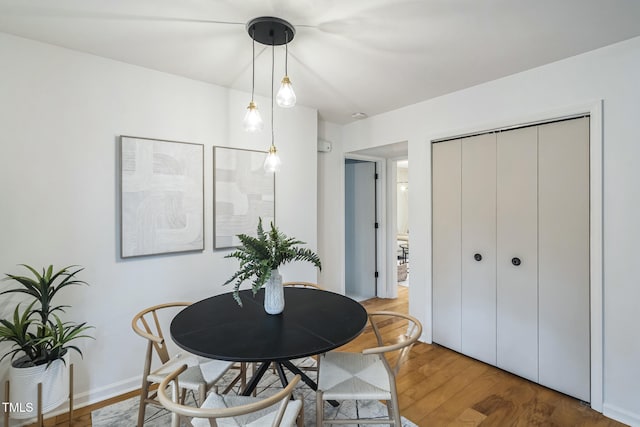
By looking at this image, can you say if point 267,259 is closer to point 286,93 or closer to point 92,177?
point 286,93

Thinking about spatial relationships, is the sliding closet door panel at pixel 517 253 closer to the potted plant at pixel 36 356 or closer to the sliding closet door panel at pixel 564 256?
the sliding closet door panel at pixel 564 256

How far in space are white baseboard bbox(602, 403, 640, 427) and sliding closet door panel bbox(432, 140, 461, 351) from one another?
1084 millimetres

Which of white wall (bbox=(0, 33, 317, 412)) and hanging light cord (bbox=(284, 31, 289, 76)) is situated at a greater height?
hanging light cord (bbox=(284, 31, 289, 76))

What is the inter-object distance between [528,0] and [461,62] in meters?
0.70

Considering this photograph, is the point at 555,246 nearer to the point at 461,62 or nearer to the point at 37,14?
the point at 461,62

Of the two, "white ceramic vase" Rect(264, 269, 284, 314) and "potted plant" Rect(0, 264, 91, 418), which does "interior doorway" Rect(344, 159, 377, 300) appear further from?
"potted plant" Rect(0, 264, 91, 418)

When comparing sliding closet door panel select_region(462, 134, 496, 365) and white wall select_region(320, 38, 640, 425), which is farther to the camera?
sliding closet door panel select_region(462, 134, 496, 365)

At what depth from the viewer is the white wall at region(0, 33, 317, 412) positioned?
1.95m

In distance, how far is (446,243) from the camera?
3033 mm

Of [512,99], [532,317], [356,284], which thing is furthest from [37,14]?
[356,284]

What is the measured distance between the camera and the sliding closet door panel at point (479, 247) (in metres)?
2.71

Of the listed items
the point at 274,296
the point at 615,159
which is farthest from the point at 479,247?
the point at 274,296

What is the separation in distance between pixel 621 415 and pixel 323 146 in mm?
3447

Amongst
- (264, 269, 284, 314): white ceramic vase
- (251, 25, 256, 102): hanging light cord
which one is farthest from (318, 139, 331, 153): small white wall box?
(264, 269, 284, 314): white ceramic vase
